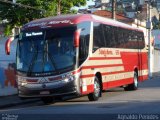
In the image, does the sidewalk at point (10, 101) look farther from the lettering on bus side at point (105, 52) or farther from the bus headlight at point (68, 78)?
the lettering on bus side at point (105, 52)

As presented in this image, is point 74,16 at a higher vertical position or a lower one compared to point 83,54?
higher

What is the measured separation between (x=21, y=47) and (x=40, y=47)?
0.89 metres

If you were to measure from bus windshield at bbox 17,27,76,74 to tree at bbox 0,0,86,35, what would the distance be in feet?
54.9

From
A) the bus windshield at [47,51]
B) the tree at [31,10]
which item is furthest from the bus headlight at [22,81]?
the tree at [31,10]

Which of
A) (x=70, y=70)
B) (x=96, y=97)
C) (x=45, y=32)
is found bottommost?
(x=96, y=97)

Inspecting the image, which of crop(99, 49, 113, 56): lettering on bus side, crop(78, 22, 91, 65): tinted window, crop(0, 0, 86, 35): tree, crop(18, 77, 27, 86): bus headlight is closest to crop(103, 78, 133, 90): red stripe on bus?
crop(99, 49, 113, 56): lettering on bus side

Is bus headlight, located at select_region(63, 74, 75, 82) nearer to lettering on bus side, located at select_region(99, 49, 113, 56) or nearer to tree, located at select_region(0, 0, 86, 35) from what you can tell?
lettering on bus side, located at select_region(99, 49, 113, 56)

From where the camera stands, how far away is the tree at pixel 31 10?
39125mm

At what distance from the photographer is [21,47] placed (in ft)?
69.5

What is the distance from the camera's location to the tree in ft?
128

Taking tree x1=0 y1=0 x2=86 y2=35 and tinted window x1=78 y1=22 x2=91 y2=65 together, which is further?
tree x1=0 y1=0 x2=86 y2=35

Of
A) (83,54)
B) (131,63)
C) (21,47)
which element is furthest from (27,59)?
(131,63)

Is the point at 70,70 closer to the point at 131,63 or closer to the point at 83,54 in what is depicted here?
the point at 83,54

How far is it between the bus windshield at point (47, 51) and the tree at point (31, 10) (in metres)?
16.7
